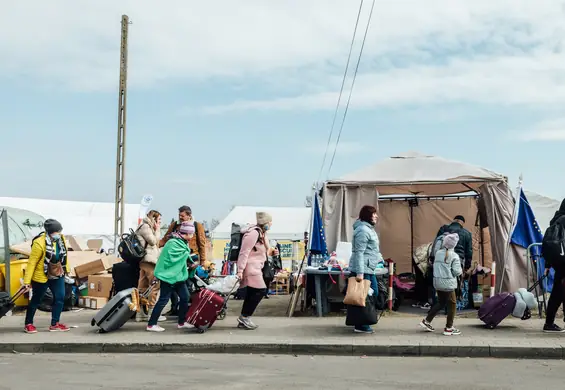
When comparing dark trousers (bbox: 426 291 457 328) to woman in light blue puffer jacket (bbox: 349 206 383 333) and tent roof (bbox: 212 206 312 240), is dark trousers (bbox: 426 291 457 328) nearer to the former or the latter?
woman in light blue puffer jacket (bbox: 349 206 383 333)

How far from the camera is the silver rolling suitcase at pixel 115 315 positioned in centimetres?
923

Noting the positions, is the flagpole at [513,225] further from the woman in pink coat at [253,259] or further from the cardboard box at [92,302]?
the cardboard box at [92,302]

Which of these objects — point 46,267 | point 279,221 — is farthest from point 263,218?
point 279,221

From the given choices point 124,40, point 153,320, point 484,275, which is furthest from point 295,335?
point 124,40

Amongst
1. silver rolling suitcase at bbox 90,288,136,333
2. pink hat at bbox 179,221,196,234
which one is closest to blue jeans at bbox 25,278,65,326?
silver rolling suitcase at bbox 90,288,136,333

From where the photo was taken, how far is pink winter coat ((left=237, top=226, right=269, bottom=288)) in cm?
915

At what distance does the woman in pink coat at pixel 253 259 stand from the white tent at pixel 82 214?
1968cm

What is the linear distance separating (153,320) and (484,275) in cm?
631

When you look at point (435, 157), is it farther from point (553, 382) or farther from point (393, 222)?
point (553, 382)

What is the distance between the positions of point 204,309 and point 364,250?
2.39 metres

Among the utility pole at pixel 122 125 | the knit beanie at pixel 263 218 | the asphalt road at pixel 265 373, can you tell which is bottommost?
the asphalt road at pixel 265 373

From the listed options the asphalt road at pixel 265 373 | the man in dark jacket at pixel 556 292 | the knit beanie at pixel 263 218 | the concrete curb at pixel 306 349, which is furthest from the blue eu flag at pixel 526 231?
the knit beanie at pixel 263 218

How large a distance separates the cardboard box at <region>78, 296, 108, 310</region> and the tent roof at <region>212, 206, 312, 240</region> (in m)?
12.4

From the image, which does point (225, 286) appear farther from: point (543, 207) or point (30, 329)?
point (543, 207)
